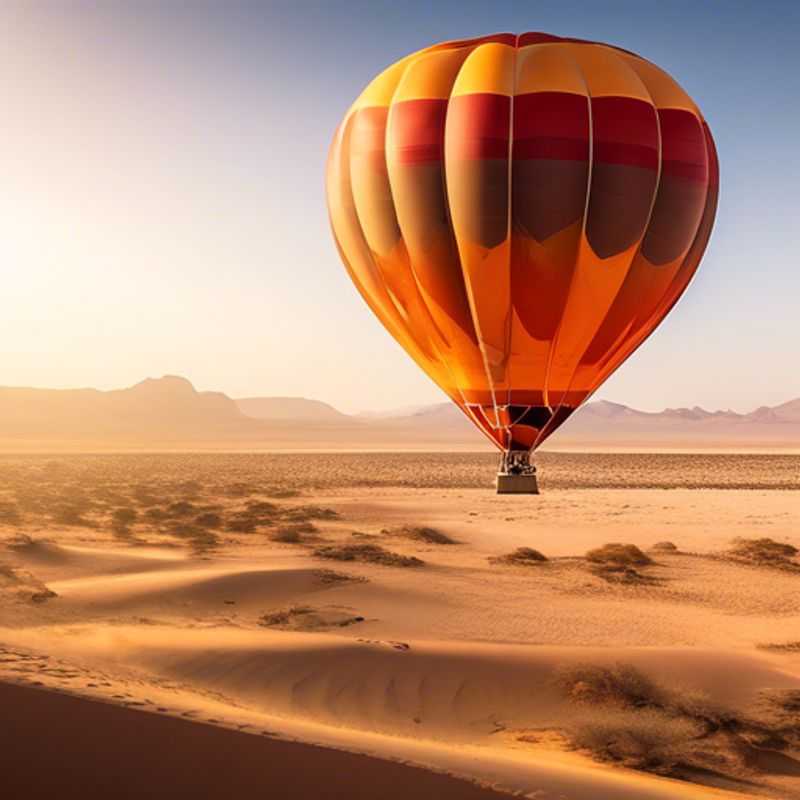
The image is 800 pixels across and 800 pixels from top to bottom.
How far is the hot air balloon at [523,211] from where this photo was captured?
67.2 ft

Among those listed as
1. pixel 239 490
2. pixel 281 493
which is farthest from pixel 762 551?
pixel 239 490

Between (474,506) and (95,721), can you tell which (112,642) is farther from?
(474,506)

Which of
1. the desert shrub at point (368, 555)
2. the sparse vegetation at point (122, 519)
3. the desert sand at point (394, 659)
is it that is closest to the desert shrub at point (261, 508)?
the desert sand at point (394, 659)

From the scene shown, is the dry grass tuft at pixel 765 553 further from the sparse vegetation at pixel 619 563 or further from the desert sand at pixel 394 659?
the sparse vegetation at pixel 619 563

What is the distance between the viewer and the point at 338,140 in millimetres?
23234

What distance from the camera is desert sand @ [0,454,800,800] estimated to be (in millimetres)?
7754

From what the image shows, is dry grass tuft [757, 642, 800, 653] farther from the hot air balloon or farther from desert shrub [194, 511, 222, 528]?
desert shrub [194, 511, 222, 528]

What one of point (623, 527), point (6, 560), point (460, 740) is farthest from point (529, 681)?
point (623, 527)

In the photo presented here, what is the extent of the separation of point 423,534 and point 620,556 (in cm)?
694

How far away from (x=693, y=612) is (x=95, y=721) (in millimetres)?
14515

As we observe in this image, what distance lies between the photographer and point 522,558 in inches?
1048

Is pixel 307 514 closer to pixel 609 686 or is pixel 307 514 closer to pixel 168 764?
pixel 609 686

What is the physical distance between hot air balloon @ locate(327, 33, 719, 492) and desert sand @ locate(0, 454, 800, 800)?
14.3ft

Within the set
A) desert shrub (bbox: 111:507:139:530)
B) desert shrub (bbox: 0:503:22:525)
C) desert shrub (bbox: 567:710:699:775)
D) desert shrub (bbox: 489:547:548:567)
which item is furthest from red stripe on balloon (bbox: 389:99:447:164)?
desert shrub (bbox: 0:503:22:525)
